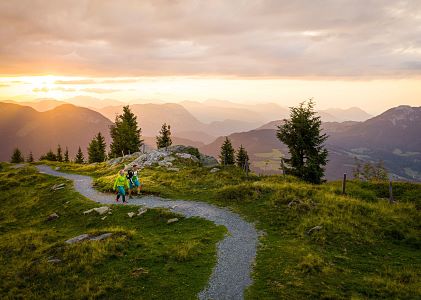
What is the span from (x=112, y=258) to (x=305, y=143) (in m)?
28.7

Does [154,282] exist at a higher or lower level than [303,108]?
lower

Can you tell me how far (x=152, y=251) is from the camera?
57.8ft

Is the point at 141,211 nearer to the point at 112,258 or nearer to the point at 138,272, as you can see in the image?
the point at 112,258

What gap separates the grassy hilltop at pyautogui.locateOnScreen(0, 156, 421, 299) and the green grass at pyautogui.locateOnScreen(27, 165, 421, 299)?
0.15 feet

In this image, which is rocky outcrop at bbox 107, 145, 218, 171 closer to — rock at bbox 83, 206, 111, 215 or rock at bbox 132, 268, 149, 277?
rock at bbox 83, 206, 111, 215

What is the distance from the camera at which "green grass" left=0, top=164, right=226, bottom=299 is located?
13.9 m

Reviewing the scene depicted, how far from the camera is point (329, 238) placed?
18.8 metres

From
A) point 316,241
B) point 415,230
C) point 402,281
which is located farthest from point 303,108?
point 402,281

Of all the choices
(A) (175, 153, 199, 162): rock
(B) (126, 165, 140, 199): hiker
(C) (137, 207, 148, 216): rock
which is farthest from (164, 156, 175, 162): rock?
(C) (137, 207, 148, 216): rock

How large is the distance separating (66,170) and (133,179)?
34064 millimetres

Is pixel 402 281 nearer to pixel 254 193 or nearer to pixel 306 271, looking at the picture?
pixel 306 271

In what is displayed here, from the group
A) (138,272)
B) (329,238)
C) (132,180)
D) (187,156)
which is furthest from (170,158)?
(138,272)

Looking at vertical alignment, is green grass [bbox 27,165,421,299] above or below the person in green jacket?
below

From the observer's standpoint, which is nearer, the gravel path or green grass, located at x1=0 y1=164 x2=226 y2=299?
the gravel path
